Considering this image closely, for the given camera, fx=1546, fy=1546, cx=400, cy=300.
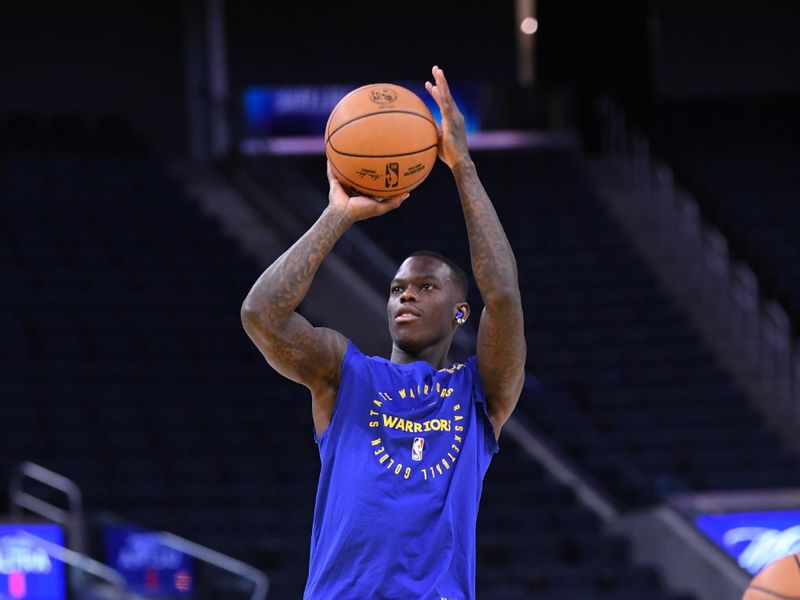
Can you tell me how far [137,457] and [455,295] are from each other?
6994mm

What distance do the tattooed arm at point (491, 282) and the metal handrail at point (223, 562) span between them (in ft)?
16.3

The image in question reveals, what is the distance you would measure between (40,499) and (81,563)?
4.48 feet

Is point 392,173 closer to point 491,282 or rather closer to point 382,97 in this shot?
point 382,97

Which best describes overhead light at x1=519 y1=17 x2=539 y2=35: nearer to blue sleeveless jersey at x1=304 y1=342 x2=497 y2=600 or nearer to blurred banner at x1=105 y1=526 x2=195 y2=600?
blurred banner at x1=105 y1=526 x2=195 y2=600

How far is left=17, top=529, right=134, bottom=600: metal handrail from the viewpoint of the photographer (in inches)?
323

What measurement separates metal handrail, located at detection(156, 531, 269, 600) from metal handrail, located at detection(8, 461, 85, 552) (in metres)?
0.55

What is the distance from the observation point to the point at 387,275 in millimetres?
13609

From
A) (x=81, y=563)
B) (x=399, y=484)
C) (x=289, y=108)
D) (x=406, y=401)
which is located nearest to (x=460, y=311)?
(x=406, y=401)

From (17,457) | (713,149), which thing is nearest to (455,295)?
(17,457)

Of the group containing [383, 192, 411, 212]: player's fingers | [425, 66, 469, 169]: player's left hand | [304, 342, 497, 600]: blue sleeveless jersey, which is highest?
[425, 66, 469, 169]: player's left hand

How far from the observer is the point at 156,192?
47.2 feet

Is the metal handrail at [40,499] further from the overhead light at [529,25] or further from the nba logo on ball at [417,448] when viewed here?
the overhead light at [529,25]

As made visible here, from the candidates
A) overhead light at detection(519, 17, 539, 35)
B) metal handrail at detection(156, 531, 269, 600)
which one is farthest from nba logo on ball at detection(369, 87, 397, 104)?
overhead light at detection(519, 17, 539, 35)

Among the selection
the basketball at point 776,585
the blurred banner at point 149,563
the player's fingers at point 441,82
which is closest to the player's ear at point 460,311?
the player's fingers at point 441,82
